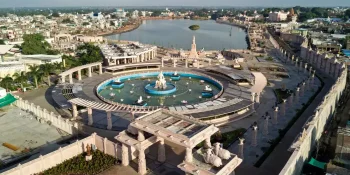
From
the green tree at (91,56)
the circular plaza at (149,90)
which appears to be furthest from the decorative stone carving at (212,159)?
the green tree at (91,56)

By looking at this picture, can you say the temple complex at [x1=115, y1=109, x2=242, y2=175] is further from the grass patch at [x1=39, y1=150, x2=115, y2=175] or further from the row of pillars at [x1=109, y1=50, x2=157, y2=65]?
the row of pillars at [x1=109, y1=50, x2=157, y2=65]

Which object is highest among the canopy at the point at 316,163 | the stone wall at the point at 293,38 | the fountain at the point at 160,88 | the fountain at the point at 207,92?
the stone wall at the point at 293,38

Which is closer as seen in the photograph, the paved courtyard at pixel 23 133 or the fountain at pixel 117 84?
the paved courtyard at pixel 23 133

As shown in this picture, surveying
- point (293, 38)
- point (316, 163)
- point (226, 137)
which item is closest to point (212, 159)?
point (316, 163)

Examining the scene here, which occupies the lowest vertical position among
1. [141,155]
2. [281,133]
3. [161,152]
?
[281,133]

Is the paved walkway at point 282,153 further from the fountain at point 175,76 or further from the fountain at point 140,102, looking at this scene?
the fountain at point 175,76

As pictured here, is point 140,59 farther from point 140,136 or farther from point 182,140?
point 182,140

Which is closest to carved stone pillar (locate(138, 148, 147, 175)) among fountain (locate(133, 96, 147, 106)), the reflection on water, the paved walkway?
the paved walkway
